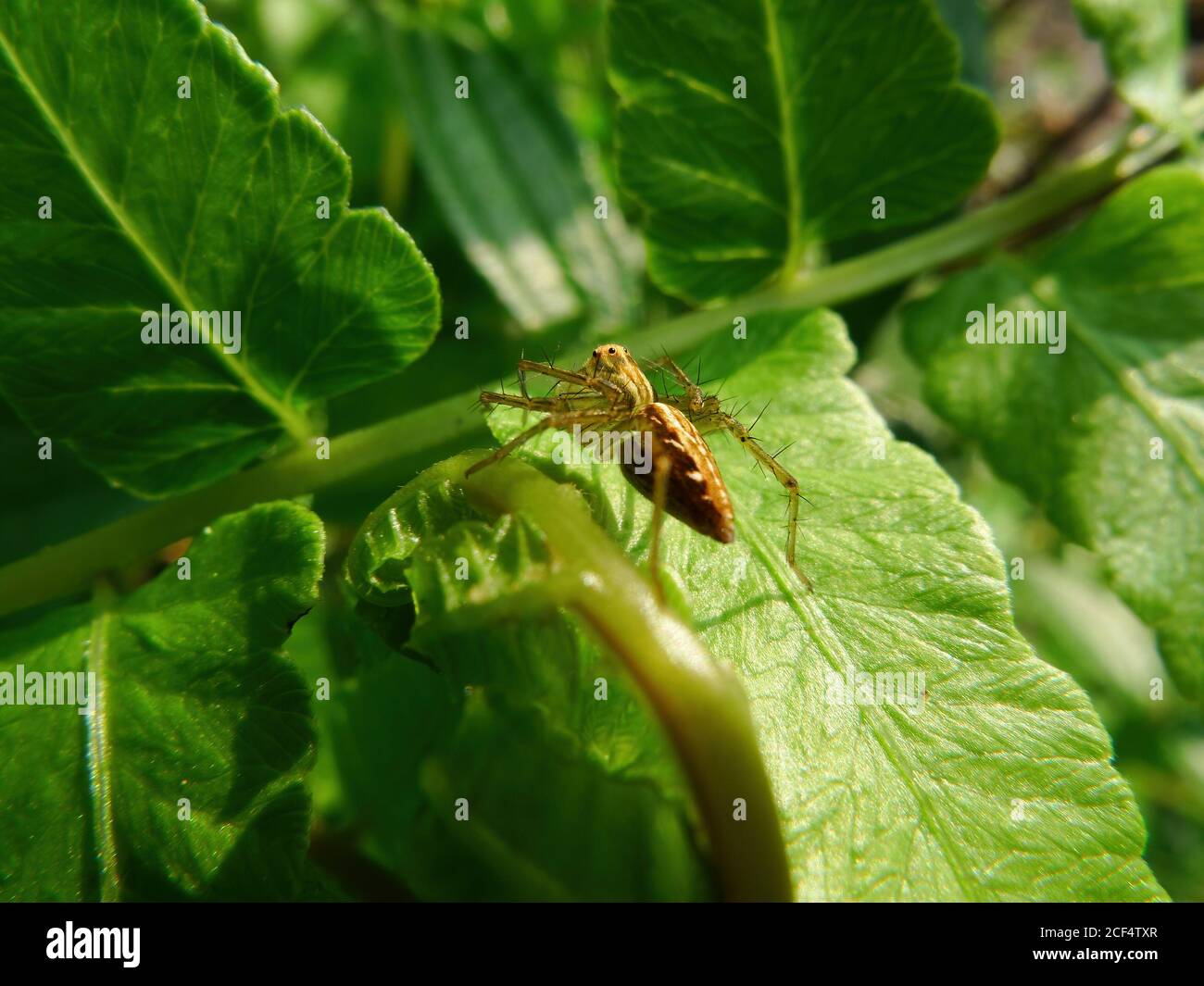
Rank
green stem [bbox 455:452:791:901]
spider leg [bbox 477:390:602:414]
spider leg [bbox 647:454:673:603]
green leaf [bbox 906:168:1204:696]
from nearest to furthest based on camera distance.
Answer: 1. green stem [bbox 455:452:791:901]
2. spider leg [bbox 647:454:673:603]
3. spider leg [bbox 477:390:602:414]
4. green leaf [bbox 906:168:1204:696]

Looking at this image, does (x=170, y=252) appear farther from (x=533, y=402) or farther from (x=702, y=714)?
(x=702, y=714)

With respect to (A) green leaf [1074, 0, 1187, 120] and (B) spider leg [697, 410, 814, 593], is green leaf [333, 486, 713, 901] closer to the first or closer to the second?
(B) spider leg [697, 410, 814, 593]

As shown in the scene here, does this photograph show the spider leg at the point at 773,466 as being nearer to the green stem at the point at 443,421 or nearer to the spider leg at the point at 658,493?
the spider leg at the point at 658,493

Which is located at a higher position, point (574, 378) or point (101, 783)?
point (574, 378)

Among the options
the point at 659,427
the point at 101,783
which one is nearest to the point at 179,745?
the point at 101,783

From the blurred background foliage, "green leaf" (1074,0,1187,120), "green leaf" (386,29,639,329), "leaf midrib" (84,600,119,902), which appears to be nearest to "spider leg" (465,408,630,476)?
the blurred background foliage

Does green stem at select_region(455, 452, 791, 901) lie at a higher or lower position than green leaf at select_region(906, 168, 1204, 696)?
lower
